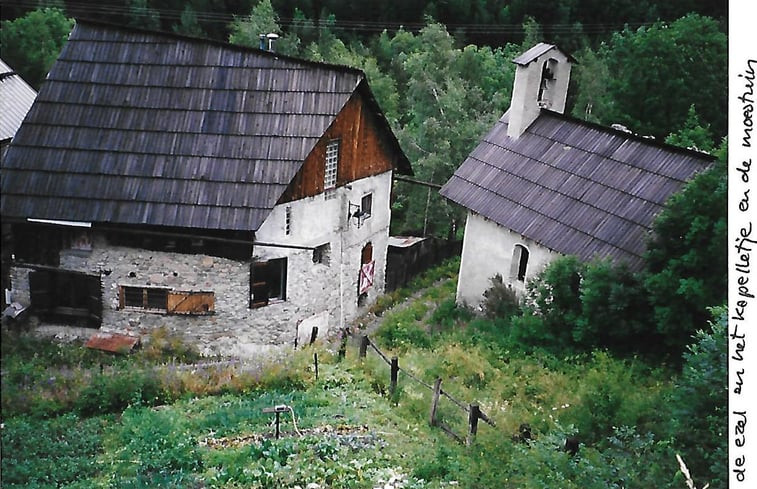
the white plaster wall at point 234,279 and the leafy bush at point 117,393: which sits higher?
the white plaster wall at point 234,279

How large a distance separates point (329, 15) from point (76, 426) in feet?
Result: 61.0

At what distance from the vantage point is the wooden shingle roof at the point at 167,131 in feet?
49.8

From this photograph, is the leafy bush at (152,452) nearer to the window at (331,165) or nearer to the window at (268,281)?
the window at (268,281)

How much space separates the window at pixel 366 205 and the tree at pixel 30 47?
1752 cm

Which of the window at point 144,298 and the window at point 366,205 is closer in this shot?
the window at point 144,298

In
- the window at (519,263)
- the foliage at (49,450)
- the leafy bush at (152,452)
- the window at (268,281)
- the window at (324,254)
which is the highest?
the window at (519,263)

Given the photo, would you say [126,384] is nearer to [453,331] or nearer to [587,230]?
[453,331]

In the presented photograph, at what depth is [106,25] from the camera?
16.6 meters

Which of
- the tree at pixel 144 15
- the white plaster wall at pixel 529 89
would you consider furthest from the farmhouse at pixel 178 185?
the tree at pixel 144 15

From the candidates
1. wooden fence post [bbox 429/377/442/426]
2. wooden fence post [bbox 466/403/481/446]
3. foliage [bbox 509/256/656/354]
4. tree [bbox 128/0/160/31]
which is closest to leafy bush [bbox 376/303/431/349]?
foliage [bbox 509/256/656/354]

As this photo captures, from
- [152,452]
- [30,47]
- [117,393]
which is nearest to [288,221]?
[117,393]

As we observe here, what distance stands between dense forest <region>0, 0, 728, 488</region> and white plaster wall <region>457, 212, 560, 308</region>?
0.50 meters

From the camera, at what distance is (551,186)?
52.9 feet

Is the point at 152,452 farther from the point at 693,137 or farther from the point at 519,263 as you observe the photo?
the point at 693,137
